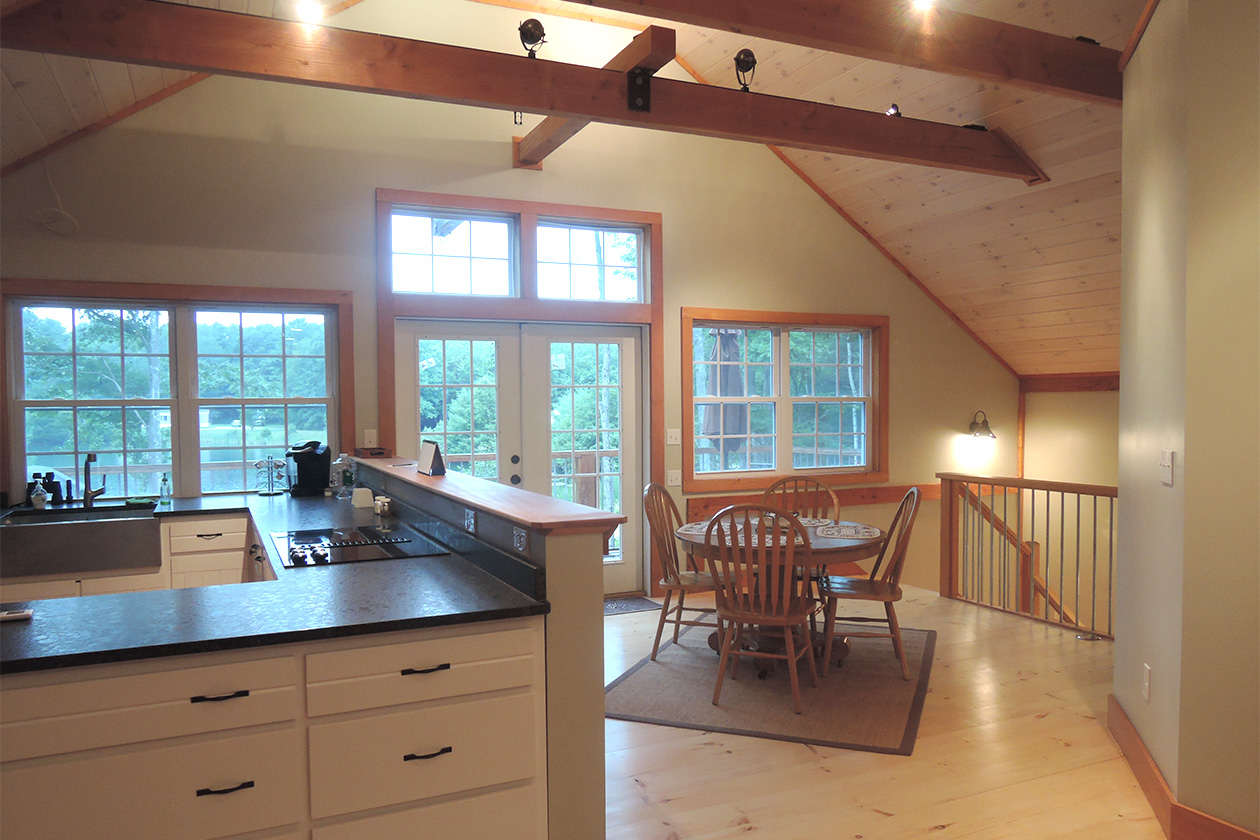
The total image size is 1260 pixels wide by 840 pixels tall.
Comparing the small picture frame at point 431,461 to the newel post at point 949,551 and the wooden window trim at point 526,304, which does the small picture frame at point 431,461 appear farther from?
the newel post at point 949,551

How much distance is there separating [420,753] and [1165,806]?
228 cm

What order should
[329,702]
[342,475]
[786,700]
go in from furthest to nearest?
1. [342,475]
2. [786,700]
3. [329,702]

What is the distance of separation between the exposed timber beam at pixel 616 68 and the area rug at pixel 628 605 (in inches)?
114

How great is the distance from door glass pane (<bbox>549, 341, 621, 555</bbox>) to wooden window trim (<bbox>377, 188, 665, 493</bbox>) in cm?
23

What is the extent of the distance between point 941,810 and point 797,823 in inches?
19.4

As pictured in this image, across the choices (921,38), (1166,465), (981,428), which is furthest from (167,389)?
(981,428)

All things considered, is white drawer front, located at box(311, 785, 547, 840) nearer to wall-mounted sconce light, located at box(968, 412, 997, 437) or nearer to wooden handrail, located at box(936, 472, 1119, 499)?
wooden handrail, located at box(936, 472, 1119, 499)

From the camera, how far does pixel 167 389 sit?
4.63 meters

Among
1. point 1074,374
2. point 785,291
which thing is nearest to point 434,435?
point 785,291

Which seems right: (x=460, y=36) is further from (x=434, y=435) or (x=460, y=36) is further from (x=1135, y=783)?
(x=1135, y=783)

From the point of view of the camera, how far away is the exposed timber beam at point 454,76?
307cm

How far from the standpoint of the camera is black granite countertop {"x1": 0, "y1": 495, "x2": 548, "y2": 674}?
1.75 metres

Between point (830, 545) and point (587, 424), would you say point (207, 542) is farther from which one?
point (830, 545)

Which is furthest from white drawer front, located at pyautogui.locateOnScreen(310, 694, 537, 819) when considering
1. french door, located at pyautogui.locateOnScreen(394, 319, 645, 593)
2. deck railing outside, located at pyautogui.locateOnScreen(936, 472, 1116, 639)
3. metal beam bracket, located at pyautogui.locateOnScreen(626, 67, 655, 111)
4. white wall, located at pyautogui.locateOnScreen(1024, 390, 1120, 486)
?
white wall, located at pyautogui.locateOnScreen(1024, 390, 1120, 486)
